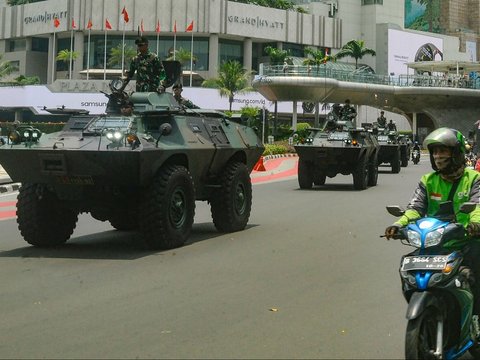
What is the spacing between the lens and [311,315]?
618 centimetres

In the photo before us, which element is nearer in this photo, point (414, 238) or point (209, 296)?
point (414, 238)

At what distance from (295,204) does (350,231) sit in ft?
13.8

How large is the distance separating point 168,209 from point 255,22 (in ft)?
224

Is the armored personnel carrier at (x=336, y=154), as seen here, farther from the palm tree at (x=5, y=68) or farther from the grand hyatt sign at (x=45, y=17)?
the palm tree at (x=5, y=68)

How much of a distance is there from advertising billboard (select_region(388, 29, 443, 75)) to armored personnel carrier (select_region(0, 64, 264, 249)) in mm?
76555

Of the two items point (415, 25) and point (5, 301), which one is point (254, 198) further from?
point (415, 25)

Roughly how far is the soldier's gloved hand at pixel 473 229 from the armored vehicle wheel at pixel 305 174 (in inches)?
611

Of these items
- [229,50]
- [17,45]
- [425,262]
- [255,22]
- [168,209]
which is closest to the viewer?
[425,262]

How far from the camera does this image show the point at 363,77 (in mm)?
58406

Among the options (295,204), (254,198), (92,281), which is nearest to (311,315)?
(92,281)

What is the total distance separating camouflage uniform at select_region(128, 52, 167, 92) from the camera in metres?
10.7

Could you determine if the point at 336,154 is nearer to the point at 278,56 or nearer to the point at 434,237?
the point at 434,237

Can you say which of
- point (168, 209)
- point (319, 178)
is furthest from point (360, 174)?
point (168, 209)

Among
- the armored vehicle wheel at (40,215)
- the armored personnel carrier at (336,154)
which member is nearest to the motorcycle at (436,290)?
the armored vehicle wheel at (40,215)
